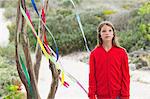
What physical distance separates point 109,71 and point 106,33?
31 cm

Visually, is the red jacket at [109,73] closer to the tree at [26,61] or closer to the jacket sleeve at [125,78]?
the jacket sleeve at [125,78]

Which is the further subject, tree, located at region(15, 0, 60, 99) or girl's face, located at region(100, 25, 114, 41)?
tree, located at region(15, 0, 60, 99)

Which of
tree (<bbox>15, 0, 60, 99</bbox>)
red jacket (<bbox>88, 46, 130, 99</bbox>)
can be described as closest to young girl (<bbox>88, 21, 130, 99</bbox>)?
red jacket (<bbox>88, 46, 130, 99</bbox>)

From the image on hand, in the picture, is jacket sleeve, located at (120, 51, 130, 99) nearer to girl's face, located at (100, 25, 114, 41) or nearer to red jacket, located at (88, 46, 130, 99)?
red jacket, located at (88, 46, 130, 99)

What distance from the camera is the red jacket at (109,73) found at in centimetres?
338

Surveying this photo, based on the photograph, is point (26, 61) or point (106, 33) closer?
point (106, 33)

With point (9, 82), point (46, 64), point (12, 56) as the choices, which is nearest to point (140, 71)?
point (46, 64)

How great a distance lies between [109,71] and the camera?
3371 millimetres

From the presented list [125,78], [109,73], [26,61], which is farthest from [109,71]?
[26,61]

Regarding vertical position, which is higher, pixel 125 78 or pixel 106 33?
pixel 106 33

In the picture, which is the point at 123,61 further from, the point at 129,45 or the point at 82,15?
the point at 82,15

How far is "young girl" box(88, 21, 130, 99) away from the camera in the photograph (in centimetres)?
338

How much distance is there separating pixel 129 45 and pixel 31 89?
20.7 ft

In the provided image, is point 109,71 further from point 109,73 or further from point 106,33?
point 106,33
